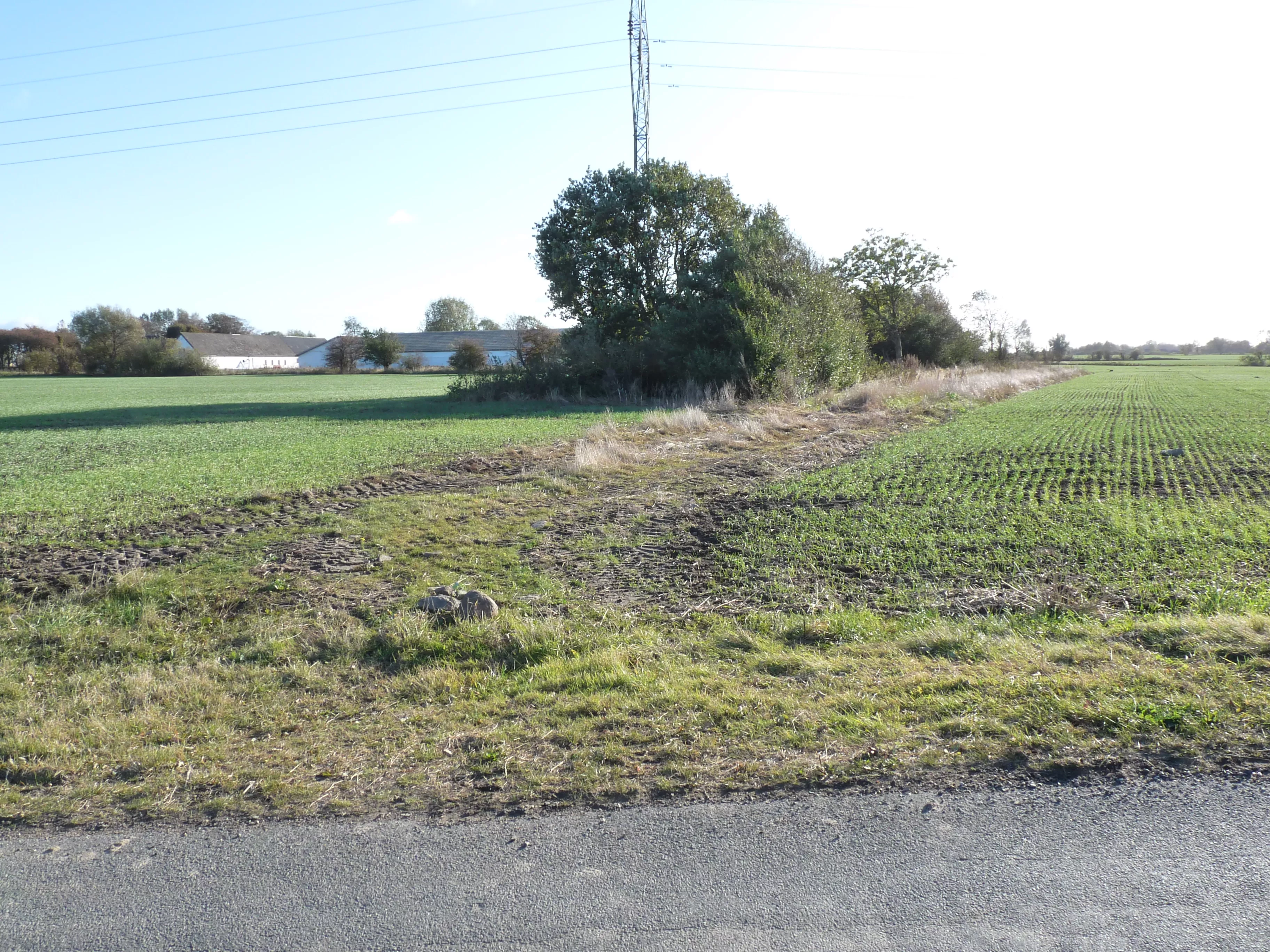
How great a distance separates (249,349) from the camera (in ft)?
385

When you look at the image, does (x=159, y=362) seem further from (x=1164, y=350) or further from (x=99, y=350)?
(x=1164, y=350)

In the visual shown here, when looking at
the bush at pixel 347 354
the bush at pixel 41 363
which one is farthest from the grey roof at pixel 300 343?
the bush at pixel 41 363

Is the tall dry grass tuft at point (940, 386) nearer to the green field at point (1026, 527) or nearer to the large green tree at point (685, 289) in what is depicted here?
the large green tree at point (685, 289)

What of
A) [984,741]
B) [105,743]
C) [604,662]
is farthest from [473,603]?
[984,741]

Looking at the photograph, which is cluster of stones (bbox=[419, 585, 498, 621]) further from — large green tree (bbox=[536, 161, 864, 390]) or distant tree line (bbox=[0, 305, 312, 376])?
distant tree line (bbox=[0, 305, 312, 376])

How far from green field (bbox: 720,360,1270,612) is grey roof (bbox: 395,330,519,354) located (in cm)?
9818

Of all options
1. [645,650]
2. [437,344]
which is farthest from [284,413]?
[437,344]

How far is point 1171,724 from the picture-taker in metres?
4.26

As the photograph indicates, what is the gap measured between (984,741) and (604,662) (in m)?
A: 2.42

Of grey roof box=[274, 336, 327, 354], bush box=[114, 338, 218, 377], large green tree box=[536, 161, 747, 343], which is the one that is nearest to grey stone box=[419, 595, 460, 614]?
large green tree box=[536, 161, 747, 343]

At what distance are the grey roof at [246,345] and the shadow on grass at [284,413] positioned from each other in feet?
262

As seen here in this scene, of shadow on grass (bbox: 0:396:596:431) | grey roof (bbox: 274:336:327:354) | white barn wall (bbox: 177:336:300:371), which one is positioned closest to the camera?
shadow on grass (bbox: 0:396:596:431)

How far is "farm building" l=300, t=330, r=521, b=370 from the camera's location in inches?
4274

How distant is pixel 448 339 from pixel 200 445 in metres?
102
